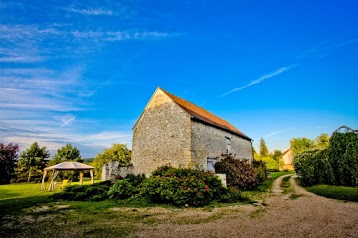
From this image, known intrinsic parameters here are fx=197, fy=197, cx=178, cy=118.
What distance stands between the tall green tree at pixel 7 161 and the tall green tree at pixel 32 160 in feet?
5.60

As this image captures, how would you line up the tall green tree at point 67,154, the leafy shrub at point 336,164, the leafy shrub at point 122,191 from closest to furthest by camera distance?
the leafy shrub at point 122,191 → the leafy shrub at point 336,164 → the tall green tree at point 67,154

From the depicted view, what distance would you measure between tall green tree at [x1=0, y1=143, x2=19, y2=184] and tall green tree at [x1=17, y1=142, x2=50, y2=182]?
171cm

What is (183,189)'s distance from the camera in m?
8.77

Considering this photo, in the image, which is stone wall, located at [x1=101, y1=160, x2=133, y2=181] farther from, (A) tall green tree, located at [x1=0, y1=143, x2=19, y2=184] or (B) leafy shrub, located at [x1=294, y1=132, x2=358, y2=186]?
(A) tall green tree, located at [x1=0, y1=143, x2=19, y2=184]

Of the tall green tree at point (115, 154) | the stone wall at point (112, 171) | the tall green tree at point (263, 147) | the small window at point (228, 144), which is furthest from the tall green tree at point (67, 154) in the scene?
the tall green tree at point (263, 147)

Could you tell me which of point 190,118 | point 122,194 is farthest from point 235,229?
point 190,118

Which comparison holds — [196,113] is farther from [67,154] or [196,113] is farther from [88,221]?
[67,154]

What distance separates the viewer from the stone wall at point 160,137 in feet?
45.9

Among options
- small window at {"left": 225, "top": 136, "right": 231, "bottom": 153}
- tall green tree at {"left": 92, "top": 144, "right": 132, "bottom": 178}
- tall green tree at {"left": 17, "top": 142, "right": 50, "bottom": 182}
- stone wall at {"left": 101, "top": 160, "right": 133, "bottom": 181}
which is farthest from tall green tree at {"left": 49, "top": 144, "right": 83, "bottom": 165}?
small window at {"left": 225, "top": 136, "right": 231, "bottom": 153}

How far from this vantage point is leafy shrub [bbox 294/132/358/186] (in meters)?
11.5

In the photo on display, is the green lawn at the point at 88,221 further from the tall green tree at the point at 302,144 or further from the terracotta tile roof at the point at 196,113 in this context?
the tall green tree at the point at 302,144

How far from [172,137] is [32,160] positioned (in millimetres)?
31486

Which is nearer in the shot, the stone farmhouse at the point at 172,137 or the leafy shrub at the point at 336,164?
the leafy shrub at the point at 336,164

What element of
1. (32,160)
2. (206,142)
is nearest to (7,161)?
(32,160)
